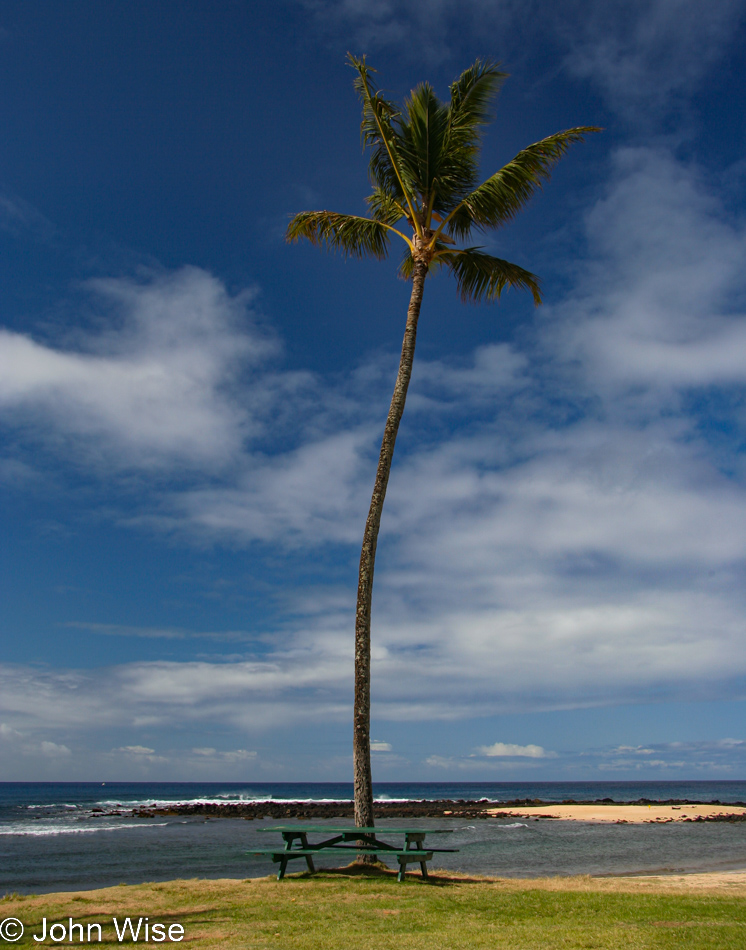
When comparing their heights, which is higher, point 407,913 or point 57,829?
point 407,913

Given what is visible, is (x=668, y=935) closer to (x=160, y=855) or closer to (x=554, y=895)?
(x=554, y=895)

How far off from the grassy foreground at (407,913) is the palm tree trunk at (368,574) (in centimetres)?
140

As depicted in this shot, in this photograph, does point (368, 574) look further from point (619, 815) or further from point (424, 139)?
point (619, 815)

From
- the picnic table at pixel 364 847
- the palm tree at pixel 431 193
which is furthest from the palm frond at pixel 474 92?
the picnic table at pixel 364 847

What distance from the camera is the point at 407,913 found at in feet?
25.8

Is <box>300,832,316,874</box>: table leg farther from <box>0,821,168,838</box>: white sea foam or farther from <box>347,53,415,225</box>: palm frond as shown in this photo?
<box>0,821,168,838</box>: white sea foam

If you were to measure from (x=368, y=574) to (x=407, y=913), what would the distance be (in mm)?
5401

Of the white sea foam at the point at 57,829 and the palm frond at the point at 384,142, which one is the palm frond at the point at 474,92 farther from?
the white sea foam at the point at 57,829

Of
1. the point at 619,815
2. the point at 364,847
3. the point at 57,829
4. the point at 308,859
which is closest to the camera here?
the point at 364,847

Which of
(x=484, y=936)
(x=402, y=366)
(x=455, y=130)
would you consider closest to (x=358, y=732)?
(x=484, y=936)

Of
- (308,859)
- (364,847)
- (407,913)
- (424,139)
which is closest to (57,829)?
(308,859)

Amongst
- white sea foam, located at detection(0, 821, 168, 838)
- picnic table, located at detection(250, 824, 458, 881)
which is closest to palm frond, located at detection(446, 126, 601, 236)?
picnic table, located at detection(250, 824, 458, 881)

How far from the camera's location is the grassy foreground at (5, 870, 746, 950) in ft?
21.3

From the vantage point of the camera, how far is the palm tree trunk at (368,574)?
11375 mm
